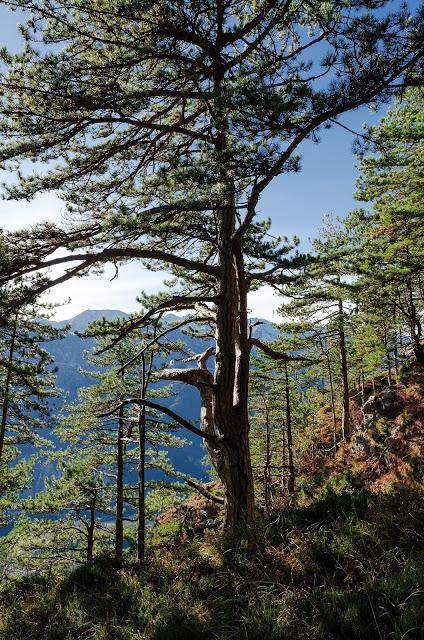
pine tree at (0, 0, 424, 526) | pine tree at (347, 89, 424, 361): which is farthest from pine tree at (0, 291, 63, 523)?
pine tree at (347, 89, 424, 361)

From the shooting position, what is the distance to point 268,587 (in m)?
4.06

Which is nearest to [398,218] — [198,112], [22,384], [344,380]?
[198,112]

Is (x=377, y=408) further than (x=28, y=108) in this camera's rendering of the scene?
Yes

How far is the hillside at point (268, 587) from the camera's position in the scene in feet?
10.6

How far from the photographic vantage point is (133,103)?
6.36 metres

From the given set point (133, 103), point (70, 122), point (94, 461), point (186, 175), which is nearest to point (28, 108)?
point (70, 122)

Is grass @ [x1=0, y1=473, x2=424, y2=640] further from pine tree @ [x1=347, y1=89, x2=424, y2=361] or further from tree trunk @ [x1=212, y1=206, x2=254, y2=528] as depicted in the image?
pine tree @ [x1=347, y1=89, x2=424, y2=361]

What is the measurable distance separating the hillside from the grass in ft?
0.04

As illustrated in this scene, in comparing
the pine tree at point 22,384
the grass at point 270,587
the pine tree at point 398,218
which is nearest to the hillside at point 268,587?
the grass at point 270,587

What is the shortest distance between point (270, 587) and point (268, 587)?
2cm

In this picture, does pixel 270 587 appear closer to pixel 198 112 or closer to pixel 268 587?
pixel 268 587

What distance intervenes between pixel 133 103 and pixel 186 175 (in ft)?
6.33

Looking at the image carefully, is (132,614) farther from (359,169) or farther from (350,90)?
(359,169)

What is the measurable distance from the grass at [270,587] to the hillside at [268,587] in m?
0.01
